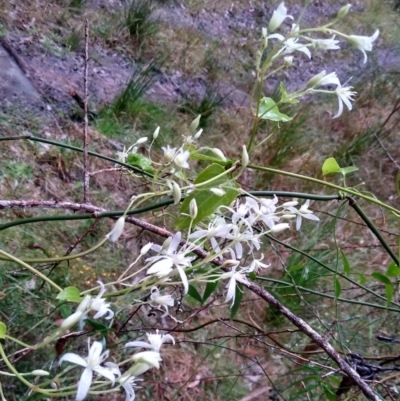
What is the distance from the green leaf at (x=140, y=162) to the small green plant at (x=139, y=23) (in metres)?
2.70

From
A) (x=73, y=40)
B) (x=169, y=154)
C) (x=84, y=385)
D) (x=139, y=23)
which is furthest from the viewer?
(x=139, y=23)

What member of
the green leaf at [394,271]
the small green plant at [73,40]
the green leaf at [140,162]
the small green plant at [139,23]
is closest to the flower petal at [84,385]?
the green leaf at [140,162]

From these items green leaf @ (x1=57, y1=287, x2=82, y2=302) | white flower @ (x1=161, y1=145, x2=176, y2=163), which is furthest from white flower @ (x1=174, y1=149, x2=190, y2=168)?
green leaf @ (x1=57, y1=287, x2=82, y2=302)

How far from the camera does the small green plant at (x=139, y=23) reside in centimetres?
315

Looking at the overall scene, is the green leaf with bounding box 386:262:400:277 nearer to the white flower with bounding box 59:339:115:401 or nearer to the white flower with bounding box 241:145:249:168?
the white flower with bounding box 241:145:249:168

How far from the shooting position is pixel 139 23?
316 centimetres

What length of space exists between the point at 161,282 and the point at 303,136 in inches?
96.6

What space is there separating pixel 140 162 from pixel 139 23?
2777 millimetres

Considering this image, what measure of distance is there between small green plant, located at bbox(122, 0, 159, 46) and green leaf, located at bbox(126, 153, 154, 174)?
8.87ft

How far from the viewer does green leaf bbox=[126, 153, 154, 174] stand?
0.58 metres

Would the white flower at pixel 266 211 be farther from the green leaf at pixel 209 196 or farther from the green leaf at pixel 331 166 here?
the green leaf at pixel 331 166

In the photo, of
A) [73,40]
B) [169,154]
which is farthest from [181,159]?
[73,40]

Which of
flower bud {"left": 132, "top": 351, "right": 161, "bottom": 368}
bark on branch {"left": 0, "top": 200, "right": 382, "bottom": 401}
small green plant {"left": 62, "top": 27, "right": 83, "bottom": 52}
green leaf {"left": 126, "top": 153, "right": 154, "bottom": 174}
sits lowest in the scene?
small green plant {"left": 62, "top": 27, "right": 83, "bottom": 52}

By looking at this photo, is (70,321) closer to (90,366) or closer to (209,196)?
(90,366)
